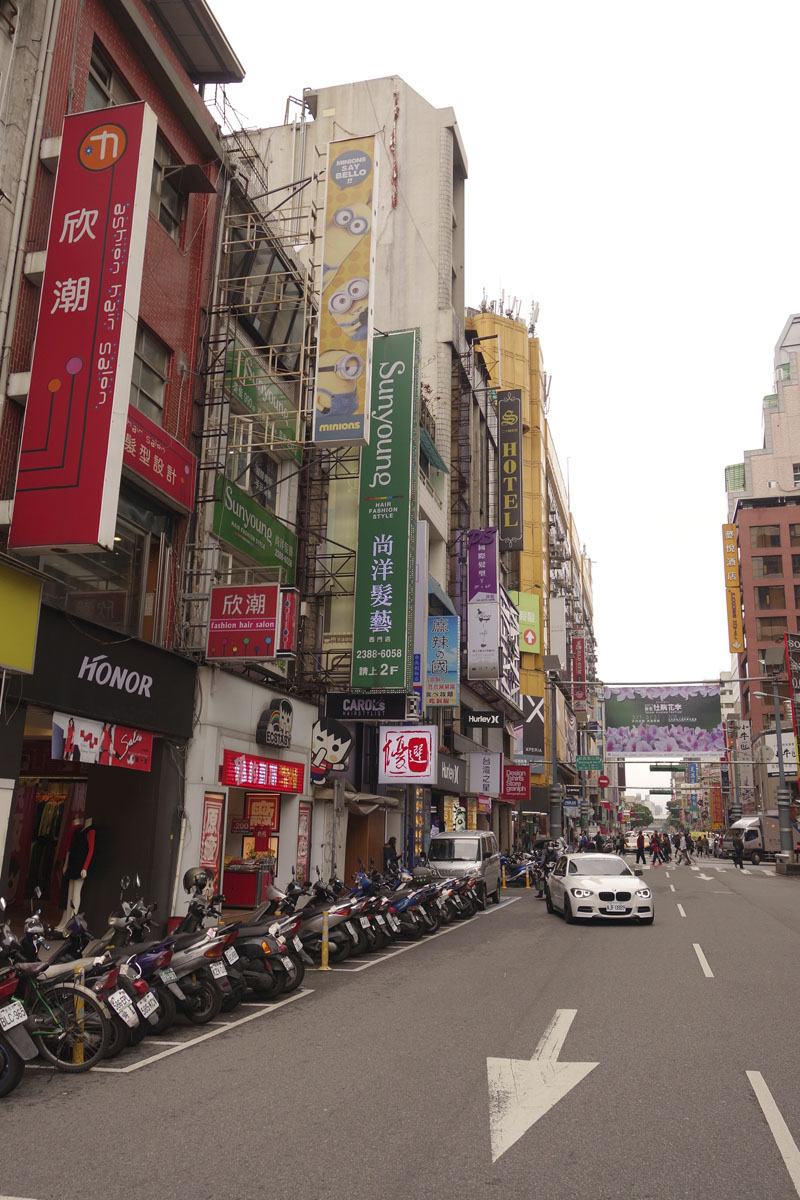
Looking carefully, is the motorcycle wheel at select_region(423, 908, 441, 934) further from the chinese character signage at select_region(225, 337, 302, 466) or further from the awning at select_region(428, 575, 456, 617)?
the awning at select_region(428, 575, 456, 617)

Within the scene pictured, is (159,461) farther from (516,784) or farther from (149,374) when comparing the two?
(516,784)

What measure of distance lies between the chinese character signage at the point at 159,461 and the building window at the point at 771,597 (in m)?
101

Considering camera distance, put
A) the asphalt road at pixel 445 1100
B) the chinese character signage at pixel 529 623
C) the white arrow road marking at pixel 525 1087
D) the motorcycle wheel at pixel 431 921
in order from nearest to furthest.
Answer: the asphalt road at pixel 445 1100, the white arrow road marking at pixel 525 1087, the motorcycle wheel at pixel 431 921, the chinese character signage at pixel 529 623

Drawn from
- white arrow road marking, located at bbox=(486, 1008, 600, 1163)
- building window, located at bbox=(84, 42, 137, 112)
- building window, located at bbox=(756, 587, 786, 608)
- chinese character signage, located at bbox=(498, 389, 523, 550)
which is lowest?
white arrow road marking, located at bbox=(486, 1008, 600, 1163)

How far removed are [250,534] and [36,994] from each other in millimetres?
14139

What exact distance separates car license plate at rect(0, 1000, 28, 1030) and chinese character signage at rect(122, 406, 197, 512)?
9847 mm

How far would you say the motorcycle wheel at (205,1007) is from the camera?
9711 mm

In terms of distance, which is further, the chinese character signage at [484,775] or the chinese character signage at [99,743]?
the chinese character signage at [484,775]

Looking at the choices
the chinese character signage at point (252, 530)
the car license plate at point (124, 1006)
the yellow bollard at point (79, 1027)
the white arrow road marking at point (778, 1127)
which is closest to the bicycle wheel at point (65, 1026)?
the yellow bollard at point (79, 1027)

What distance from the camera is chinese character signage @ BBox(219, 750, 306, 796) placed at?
1902 centimetres

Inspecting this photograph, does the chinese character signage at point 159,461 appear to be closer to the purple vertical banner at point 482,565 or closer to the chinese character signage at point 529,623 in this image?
the purple vertical banner at point 482,565

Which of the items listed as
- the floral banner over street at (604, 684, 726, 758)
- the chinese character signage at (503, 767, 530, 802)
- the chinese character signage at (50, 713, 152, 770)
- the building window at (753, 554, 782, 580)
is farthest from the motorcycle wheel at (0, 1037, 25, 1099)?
the building window at (753, 554, 782, 580)

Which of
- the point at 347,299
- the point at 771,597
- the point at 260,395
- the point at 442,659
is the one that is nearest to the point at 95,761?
the point at 260,395

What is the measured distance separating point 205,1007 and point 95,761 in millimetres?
5806
